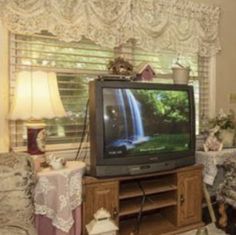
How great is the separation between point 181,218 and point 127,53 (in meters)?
1.61

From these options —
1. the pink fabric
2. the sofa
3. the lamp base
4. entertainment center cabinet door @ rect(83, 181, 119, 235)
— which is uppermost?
the lamp base

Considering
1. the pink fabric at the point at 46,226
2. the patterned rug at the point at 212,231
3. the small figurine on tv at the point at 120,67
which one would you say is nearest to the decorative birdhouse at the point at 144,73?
the small figurine on tv at the point at 120,67

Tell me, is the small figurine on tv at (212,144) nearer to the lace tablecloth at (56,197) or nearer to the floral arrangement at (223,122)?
the floral arrangement at (223,122)

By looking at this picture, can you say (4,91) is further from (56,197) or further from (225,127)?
(225,127)

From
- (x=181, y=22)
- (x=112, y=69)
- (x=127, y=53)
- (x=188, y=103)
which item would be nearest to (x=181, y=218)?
(x=188, y=103)

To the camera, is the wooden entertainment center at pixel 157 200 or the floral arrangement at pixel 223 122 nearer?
the wooden entertainment center at pixel 157 200

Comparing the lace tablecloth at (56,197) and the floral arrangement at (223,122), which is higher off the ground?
the floral arrangement at (223,122)

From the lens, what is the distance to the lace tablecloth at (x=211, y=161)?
2875 mm

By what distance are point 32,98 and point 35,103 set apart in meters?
0.04

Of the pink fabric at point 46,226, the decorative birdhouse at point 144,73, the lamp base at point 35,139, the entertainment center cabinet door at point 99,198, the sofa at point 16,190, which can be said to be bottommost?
the pink fabric at point 46,226

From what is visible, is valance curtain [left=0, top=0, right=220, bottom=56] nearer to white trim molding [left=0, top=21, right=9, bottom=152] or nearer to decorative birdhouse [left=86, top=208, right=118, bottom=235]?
white trim molding [left=0, top=21, right=9, bottom=152]

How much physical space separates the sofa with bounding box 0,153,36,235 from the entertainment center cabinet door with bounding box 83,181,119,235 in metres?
0.52

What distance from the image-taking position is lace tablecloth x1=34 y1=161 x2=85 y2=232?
2.05m

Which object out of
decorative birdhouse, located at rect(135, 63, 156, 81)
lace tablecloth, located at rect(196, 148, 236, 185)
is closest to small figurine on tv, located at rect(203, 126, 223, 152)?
lace tablecloth, located at rect(196, 148, 236, 185)
